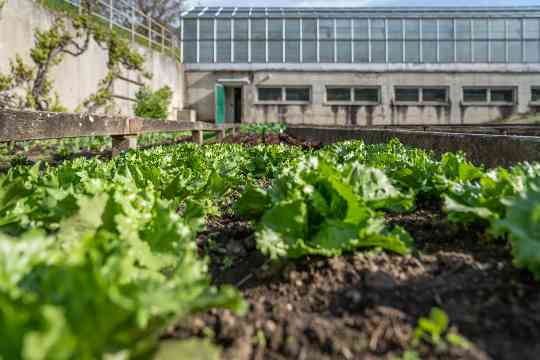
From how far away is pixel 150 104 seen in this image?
75.1ft

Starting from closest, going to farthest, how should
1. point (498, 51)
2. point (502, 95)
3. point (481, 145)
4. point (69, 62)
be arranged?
point (481, 145) → point (69, 62) → point (498, 51) → point (502, 95)

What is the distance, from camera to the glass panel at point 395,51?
3005 centimetres

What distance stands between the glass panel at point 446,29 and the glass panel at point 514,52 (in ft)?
11.8

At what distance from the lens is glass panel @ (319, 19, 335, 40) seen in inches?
1190

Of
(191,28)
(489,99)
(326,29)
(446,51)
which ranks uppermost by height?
(191,28)

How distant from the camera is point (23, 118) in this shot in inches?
143

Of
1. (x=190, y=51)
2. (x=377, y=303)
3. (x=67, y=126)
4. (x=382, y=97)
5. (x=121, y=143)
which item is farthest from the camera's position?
(x=190, y=51)

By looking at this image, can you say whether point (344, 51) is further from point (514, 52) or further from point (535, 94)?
point (535, 94)

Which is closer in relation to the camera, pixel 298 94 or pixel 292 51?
pixel 298 94

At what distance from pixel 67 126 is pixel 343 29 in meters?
28.2

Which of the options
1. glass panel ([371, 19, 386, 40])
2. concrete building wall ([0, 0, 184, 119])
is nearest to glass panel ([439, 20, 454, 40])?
glass panel ([371, 19, 386, 40])

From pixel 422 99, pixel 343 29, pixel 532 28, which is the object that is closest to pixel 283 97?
pixel 343 29

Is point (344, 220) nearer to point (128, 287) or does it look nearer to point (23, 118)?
point (128, 287)

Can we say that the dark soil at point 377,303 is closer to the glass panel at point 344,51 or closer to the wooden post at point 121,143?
the wooden post at point 121,143
